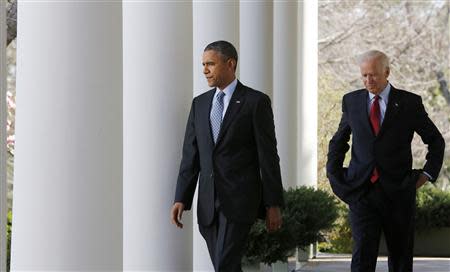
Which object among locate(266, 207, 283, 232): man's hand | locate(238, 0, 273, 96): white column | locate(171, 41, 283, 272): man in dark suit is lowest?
locate(266, 207, 283, 232): man's hand

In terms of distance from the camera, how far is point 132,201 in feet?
27.9

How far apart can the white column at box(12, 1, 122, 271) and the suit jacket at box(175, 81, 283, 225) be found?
2279 mm

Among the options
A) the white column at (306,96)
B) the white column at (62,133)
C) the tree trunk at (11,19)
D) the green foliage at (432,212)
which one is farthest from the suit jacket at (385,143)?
the green foliage at (432,212)

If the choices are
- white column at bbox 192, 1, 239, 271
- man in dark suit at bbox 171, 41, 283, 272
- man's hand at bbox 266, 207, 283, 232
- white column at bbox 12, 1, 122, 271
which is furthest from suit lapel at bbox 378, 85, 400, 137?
white column at bbox 12, 1, 122, 271

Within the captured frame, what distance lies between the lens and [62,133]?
5.65 metres

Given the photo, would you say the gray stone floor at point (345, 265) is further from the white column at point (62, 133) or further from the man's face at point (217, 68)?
the white column at point (62, 133)

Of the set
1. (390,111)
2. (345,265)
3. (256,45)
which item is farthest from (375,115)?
(345,265)

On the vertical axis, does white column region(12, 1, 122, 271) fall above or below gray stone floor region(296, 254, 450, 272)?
above

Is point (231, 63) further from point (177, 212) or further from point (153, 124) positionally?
point (177, 212)

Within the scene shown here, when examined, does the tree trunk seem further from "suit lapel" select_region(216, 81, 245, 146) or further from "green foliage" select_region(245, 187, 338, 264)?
"suit lapel" select_region(216, 81, 245, 146)

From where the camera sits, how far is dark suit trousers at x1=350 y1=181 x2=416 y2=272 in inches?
357

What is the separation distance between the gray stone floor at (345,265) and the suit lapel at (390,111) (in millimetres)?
6391

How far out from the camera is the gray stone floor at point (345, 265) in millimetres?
15820

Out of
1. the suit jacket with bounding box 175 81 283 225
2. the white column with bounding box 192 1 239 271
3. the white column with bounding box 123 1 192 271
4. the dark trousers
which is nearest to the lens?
the dark trousers
